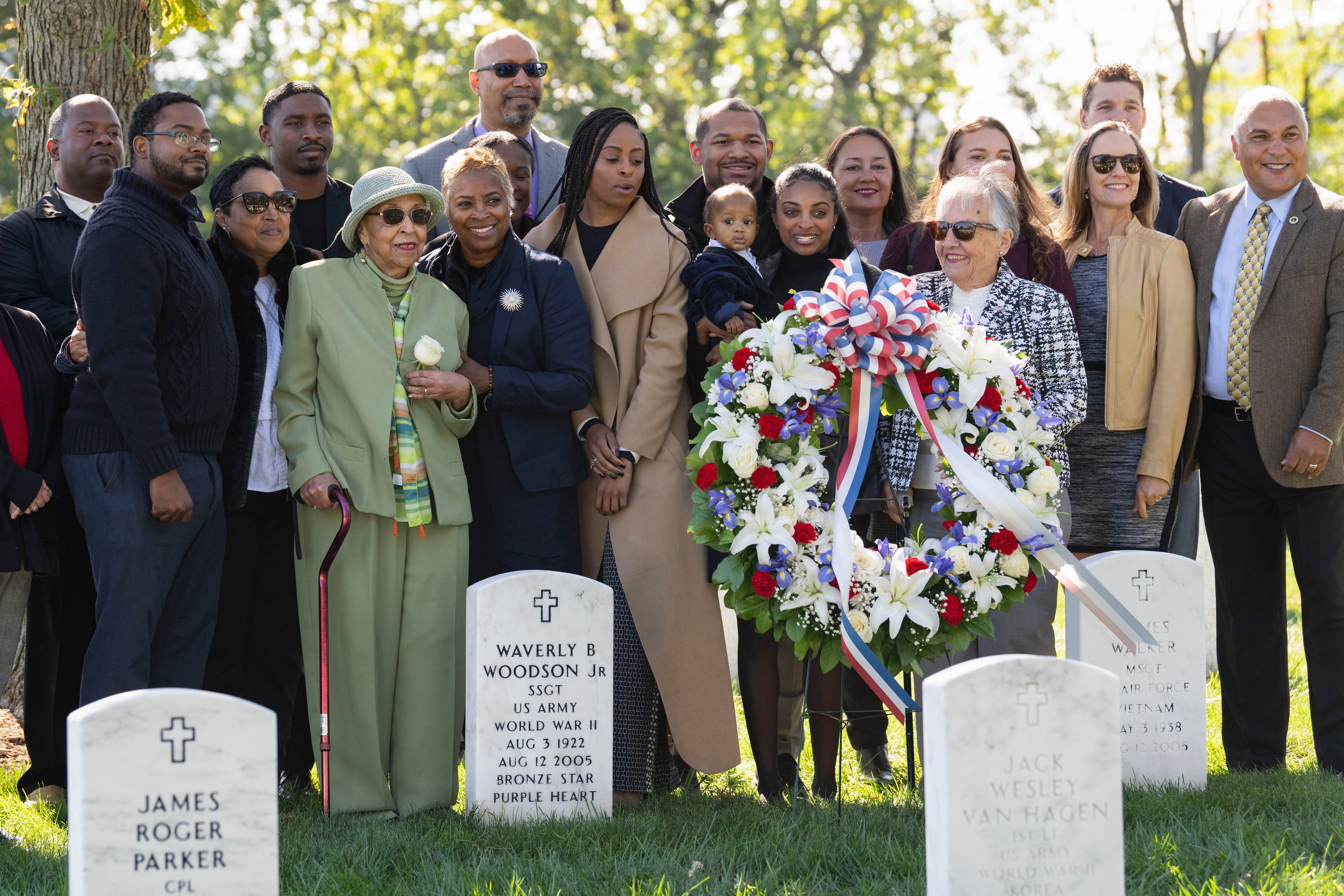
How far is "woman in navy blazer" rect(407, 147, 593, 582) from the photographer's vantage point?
5418 mm

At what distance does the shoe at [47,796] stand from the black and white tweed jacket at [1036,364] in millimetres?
3599

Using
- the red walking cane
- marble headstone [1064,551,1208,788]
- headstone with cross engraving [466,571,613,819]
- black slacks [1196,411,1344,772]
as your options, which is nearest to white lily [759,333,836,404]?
headstone with cross engraving [466,571,613,819]

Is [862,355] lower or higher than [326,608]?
higher

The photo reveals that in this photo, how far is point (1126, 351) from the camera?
581 cm

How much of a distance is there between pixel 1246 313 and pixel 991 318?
50.8 inches

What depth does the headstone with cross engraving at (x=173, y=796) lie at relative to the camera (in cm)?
340

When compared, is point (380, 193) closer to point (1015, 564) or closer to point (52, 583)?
point (52, 583)

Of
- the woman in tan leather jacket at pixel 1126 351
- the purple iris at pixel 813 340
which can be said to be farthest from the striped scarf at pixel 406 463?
the woman in tan leather jacket at pixel 1126 351

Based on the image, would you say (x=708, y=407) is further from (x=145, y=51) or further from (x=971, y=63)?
(x=971, y=63)

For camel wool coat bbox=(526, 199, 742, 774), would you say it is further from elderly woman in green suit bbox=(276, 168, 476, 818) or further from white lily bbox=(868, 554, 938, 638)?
white lily bbox=(868, 554, 938, 638)

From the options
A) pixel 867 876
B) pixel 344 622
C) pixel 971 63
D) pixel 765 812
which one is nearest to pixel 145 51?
pixel 344 622

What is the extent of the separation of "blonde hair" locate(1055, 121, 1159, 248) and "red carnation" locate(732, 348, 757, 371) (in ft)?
6.30

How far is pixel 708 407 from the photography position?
5059 millimetres

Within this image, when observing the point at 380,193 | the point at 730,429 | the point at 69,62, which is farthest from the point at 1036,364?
the point at 69,62
